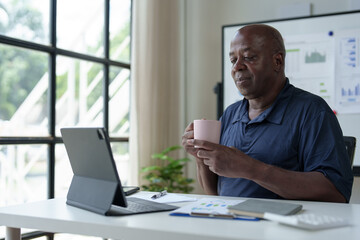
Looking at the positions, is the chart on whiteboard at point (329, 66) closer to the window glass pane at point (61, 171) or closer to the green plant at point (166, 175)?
the green plant at point (166, 175)

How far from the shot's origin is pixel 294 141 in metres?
1.49

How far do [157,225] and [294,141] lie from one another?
2.47ft

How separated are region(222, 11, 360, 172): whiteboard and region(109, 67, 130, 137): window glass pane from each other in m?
1.40

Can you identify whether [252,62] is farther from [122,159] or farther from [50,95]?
[122,159]

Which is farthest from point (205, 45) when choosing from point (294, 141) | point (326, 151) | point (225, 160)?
point (225, 160)

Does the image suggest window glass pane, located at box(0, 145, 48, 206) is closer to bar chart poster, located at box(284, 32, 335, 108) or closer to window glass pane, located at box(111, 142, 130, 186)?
window glass pane, located at box(111, 142, 130, 186)

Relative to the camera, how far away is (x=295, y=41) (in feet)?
10.9

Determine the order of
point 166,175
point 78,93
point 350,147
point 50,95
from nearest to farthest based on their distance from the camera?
point 350,147 → point 50,95 → point 78,93 → point 166,175

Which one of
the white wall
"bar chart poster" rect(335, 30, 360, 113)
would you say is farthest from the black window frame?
"bar chart poster" rect(335, 30, 360, 113)

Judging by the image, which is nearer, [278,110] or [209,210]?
[209,210]

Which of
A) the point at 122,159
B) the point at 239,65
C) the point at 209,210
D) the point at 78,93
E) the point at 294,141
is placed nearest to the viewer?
the point at 209,210

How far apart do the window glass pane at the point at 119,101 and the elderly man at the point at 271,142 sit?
1920mm

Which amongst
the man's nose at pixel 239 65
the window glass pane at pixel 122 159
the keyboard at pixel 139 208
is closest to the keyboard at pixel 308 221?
the keyboard at pixel 139 208

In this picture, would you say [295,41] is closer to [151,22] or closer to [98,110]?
[151,22]
